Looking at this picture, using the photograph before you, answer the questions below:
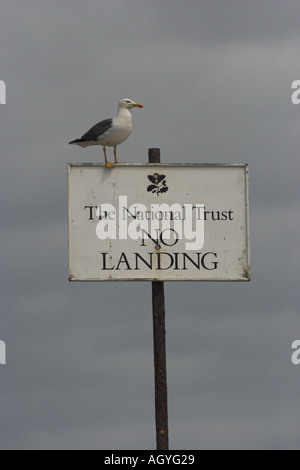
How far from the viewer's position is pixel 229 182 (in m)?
34.2

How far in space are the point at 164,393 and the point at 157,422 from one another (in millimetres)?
562

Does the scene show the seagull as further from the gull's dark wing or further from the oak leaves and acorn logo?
the oak leaves and acorn logo

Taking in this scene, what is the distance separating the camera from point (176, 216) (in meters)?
33.8

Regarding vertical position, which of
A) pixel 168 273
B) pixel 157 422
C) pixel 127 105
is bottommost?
pixel 157 422

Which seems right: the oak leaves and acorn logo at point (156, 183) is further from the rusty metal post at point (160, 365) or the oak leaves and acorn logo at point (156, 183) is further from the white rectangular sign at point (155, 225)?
the rusty metal post at point (160, 365)

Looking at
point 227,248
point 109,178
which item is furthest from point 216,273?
point 109,178

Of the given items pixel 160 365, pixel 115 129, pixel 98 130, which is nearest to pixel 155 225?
pixel 115 129

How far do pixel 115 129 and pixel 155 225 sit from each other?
207cm

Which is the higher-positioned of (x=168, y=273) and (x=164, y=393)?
(x=168, y=273)

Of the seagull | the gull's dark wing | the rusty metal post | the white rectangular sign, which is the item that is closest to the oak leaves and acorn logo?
the white rectangular sign

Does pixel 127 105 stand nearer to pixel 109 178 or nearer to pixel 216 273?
pixel 109 178

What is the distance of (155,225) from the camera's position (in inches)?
1328

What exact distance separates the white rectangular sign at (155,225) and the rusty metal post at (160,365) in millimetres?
384

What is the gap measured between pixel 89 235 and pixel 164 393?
334 centimetres
